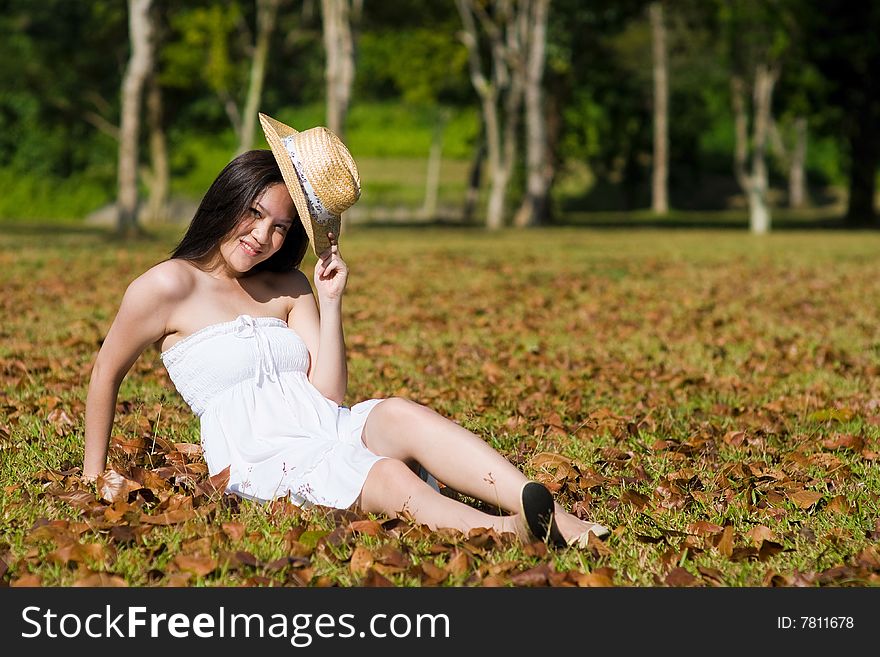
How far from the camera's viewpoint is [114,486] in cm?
478

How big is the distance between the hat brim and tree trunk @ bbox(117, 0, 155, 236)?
1778cm

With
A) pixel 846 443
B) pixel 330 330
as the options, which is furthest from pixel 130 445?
pixel 846 443

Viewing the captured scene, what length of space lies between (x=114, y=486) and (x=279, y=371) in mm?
834

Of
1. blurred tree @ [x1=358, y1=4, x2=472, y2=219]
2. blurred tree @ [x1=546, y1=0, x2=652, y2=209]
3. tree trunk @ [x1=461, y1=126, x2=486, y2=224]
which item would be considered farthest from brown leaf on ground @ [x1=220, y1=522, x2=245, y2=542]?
tree trunk @ [x1=461, y1=126, x2=486, y2=224]

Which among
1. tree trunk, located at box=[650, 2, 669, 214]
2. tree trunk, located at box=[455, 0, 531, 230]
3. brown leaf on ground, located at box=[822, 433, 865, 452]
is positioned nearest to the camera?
brown leaf on ground, located at box=[822, 433, 865, 452]

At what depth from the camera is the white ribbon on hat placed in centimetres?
470

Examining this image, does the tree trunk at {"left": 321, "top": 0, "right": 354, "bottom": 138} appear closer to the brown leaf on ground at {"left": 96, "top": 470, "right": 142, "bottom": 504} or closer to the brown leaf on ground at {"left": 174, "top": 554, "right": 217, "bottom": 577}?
the brown leaf on ground at {"left": 96, "top": 470, "right": 142, "bottom": 504}

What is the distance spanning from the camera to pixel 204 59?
39.6m

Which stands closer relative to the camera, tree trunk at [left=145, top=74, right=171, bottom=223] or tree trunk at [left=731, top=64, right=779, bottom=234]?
tree trunk at [left=731, top=64, right=779, bottom=234]

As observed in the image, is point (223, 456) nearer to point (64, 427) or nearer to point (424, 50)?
point (64, 427)

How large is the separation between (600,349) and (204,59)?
32520 mm

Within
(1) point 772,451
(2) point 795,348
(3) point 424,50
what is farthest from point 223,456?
(3) point 424,50

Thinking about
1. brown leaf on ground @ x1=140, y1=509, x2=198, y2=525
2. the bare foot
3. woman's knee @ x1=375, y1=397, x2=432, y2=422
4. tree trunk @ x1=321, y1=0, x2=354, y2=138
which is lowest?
brown leaf on ground @ x1=140, y1=509, x2=198, y2=525

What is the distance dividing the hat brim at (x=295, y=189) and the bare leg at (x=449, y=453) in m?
0.75
